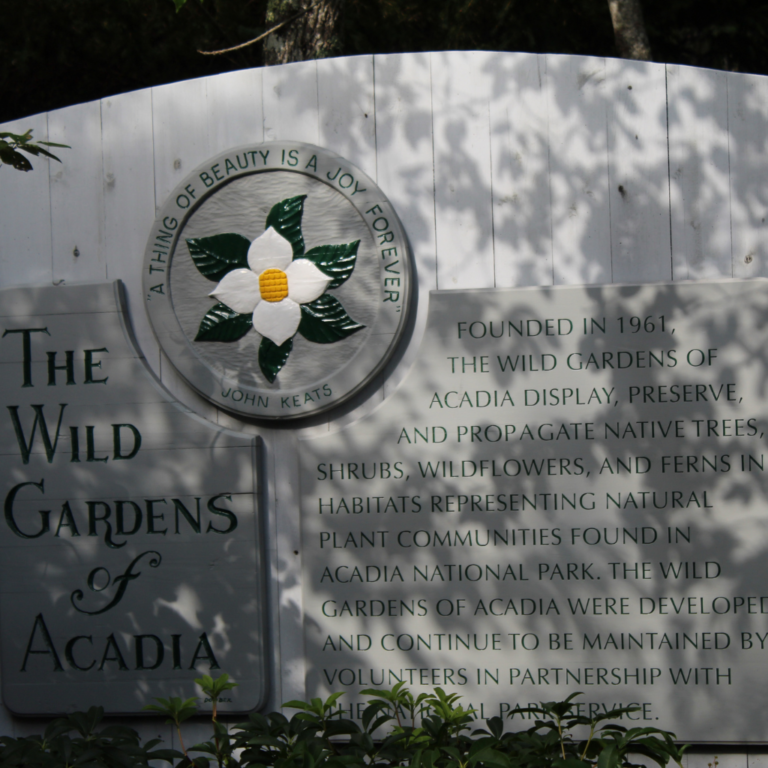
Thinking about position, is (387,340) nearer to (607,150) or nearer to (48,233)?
(607,150)

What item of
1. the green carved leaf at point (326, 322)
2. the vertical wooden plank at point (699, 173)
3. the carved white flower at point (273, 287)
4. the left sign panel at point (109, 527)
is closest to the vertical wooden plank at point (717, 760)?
the left sign panel at point (109, 527)

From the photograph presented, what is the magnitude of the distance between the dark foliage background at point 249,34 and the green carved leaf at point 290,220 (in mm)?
3011

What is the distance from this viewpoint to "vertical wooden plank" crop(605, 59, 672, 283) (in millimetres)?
3244

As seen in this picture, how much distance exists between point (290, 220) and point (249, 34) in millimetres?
3266

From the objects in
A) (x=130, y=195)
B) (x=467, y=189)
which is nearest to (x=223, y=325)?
(x=130, y=195)

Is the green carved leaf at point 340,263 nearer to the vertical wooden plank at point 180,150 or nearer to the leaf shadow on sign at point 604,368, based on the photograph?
the leaf shadow on sign at point 604,368

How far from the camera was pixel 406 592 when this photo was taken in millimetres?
3244

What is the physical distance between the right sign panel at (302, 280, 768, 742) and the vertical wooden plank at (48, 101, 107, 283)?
1274 millimetres

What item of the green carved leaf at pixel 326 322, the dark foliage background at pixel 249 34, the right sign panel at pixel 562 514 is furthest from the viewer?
the dark foliage background at pixel 249 34

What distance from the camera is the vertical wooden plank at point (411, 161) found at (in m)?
3.29

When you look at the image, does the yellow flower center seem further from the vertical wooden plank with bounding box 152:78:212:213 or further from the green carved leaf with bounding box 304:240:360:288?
the vertical wooden plank with bounding box 152:78:212:213

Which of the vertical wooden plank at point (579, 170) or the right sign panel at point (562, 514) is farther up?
the vertical wooden plank at point (579, 170)

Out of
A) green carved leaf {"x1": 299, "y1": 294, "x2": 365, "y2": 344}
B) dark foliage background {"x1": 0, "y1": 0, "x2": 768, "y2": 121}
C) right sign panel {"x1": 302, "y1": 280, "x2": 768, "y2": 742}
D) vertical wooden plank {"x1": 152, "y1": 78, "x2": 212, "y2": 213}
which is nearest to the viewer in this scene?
right sign panel {"x1": 302, "y1": 280, "x2": 768, "y2": 742}

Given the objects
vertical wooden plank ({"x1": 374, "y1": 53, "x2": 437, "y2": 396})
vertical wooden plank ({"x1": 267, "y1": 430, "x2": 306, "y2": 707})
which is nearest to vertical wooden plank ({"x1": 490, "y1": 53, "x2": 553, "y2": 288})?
vertical wooden plank ({"x1": 374, "y1": 53, "x2": 437, "y2": 396})
